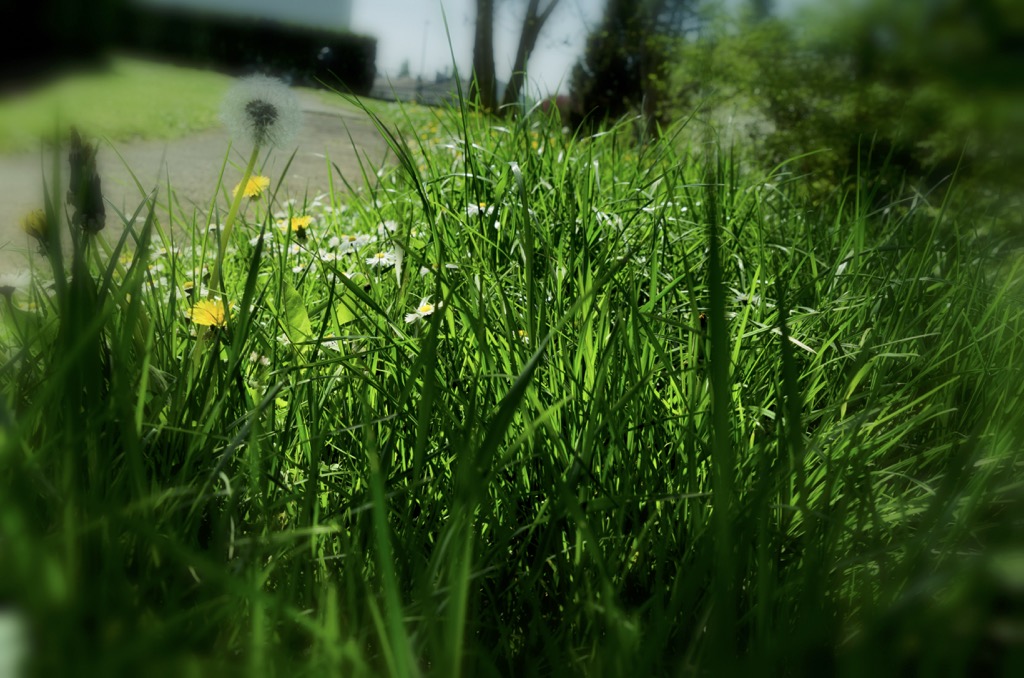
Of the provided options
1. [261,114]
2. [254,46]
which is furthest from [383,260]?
[254,46]

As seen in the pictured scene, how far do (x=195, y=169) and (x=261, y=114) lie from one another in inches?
153

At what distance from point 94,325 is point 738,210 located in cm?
190

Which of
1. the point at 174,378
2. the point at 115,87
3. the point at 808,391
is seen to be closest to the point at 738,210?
the point at 808,391

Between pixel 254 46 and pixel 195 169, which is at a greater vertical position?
pixel 254 46

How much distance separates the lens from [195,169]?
495 cm

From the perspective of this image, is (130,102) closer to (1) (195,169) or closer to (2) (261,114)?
(1) (195,169)

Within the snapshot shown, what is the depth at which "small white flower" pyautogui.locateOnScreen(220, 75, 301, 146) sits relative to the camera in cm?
139

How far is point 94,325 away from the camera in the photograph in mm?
695

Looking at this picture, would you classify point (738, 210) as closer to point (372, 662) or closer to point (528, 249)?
point (528, 249)

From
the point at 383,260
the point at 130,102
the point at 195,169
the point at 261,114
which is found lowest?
A: the point at 383,260

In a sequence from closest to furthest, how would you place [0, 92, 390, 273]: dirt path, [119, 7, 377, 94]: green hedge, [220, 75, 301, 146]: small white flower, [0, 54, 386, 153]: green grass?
[220, 75, 301, 146]: small white flower < [0, 92, 390, 273]: dirt path < [0, 54, 386, 153]: green grass < [119, 7, 377, 94]: green hedge

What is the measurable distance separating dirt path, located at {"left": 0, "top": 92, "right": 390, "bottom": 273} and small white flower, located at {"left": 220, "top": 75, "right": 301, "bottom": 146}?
3.51ft

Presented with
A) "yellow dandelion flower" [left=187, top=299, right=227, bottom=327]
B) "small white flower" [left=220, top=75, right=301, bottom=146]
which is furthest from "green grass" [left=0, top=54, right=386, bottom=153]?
"yellow dandelion flower" [left=187, top=299, right=227, bottom=327]

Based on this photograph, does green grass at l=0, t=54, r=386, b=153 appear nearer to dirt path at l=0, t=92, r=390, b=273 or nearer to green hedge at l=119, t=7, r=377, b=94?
dirt path at l=0, t=92, r=390, b=273
